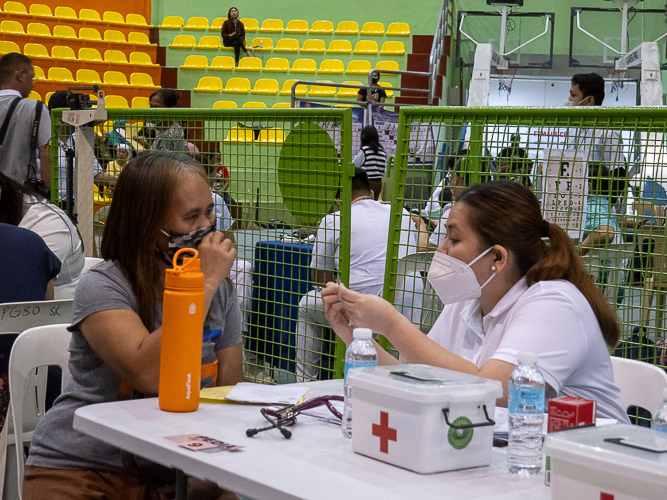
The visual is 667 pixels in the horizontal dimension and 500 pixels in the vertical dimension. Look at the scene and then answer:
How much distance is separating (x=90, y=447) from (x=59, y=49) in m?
11.6

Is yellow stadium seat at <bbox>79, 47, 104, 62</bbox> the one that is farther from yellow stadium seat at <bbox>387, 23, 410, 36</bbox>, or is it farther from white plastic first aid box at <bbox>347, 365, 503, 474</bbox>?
white plastic first aid box at <bbox>347, 365, 503, 474</bbox>

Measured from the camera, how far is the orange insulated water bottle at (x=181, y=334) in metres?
1.43

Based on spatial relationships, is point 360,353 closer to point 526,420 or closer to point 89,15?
point 526,420

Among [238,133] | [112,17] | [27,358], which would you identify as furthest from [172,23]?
[27,358]

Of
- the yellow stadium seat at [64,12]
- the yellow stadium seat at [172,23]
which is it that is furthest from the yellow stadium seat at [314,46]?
the yellow stadium seat at [64,12]

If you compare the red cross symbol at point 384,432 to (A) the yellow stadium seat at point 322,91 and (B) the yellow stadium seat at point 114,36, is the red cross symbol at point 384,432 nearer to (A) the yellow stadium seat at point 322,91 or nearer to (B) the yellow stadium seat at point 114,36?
(A) the yellow stadium seat at point 322,91

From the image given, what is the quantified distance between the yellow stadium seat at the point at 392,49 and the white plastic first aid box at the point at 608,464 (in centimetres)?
1226

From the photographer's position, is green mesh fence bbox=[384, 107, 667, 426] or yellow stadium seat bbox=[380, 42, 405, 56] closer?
green mesh fence bbox=[384, 107, 667, 426]

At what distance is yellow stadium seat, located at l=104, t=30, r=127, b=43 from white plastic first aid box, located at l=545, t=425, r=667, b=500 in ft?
42.4

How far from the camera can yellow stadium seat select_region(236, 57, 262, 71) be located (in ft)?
42.1

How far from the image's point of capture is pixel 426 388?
1132 millimetres

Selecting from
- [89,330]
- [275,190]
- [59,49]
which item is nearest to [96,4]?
[59,49]

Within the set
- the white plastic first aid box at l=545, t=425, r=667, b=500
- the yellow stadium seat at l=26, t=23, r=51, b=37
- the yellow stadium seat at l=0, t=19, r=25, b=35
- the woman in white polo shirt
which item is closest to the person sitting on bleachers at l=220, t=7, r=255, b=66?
the yellow stadium seat at l=26, t=23, r=51, b=37

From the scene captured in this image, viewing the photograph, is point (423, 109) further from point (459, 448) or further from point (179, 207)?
point (459, 448)
